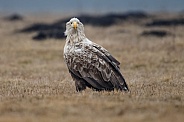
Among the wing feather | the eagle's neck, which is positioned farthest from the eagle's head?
the wing feather

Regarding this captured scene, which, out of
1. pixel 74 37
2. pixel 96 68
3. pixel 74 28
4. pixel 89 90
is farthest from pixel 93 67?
pixel 74 28

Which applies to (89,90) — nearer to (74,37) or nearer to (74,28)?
(74,37)

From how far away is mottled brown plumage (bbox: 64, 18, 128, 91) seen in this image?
1396cm

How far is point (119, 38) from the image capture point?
3659 centimetres

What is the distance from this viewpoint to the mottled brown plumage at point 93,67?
14.0m

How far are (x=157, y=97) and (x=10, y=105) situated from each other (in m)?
3.63

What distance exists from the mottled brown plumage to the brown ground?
1.52ft

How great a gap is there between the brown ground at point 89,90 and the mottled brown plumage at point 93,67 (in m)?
0.46

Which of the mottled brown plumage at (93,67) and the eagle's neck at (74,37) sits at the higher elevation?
the eagle's neck at (74,37)

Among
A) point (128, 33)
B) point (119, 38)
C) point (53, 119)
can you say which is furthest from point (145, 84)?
point (128, 33)

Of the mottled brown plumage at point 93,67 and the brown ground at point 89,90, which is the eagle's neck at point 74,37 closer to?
the mottled brown plumage at point 93,67

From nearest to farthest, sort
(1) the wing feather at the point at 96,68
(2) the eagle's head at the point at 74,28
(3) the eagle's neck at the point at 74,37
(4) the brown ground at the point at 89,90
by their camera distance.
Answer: (4) the brown ground at the point at 89,90, (1) the wing feather at the point at 96,68, (3) the eagle's neck at the point at 74,37, (2) the eagle's head at the point at 74,28

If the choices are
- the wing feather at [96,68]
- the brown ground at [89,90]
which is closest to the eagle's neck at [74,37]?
the wing feather at [96,68]

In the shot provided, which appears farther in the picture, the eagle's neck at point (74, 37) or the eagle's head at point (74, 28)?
the eagle's head at point (74, 28)
